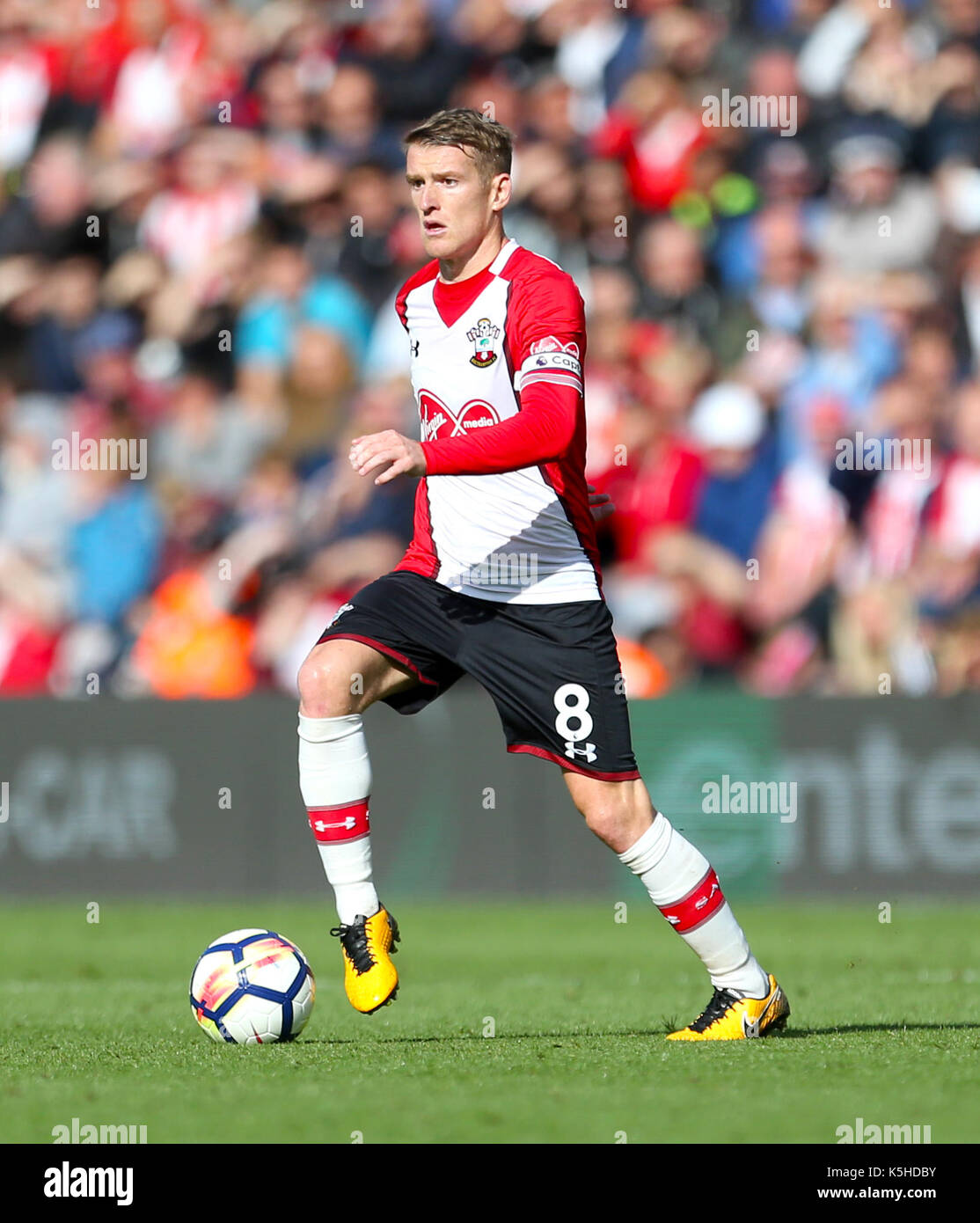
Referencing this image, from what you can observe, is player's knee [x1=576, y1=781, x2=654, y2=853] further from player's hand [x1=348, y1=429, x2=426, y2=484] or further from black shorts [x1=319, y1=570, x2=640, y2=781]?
player's hand [x1=348, y1=429, x2=426, y2=484]

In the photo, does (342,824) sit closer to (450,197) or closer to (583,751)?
(583,751)

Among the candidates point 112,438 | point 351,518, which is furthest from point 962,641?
point 112,438

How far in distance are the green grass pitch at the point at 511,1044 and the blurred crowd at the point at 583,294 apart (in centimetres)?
217

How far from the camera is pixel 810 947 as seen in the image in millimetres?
10133

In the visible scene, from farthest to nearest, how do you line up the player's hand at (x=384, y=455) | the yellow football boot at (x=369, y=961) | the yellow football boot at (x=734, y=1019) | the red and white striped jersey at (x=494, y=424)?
the yellow football boot at (x=734, y=1019)
the red and white striped jersey at (x=494, y=424)
the yellow football boot at (x=369, y=961)
the player's hand at (x=384, y=455)

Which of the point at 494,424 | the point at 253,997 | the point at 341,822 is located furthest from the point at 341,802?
the point at 494,424

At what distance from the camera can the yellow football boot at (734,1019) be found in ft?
21.1

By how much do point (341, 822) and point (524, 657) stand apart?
77cm

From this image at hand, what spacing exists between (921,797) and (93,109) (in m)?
8.23

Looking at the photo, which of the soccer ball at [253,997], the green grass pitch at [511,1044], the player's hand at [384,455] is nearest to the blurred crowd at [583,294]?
the green grass pitch at [511,1044]

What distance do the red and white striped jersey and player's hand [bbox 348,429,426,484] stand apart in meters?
0.67

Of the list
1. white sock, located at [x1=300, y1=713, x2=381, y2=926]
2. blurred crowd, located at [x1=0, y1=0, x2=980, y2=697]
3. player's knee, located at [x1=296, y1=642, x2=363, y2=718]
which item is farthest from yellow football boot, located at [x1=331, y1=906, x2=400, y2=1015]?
blurred crowd, located at [x1=0, y1=0, x2=980, y2=697]

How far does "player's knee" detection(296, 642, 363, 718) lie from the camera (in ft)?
20.8

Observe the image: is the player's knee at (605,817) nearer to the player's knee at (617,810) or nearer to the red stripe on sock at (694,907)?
the player's knee at (617,810)
